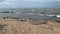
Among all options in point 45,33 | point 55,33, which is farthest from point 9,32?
point 55,33

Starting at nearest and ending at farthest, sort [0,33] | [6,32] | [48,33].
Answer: [0,33] → [6,32] → [48,33]

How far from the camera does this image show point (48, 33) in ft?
50.7

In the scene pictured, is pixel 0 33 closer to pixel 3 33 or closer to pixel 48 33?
pixel 3 33

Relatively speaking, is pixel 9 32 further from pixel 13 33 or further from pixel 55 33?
pixel 55 33

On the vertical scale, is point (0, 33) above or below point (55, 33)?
above

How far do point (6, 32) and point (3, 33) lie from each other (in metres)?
0.61

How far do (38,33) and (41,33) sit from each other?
0.32 m

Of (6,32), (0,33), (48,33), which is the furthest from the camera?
(48,33)

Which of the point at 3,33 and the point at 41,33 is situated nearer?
the point at 3,33

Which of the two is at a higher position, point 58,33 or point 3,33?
point 3,33

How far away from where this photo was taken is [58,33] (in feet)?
51.3

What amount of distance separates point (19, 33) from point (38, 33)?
6.79ft

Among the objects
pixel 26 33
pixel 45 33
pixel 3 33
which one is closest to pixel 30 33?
pixel 26 33

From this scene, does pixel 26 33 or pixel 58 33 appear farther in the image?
pixel 58 33
